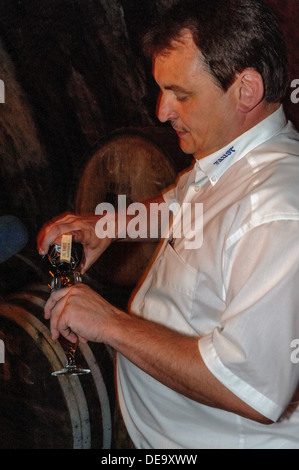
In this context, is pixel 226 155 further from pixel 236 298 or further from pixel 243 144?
pixel 236 298

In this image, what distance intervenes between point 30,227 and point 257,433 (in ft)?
4.50

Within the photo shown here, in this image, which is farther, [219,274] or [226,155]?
[226,155]

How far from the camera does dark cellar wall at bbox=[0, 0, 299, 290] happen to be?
89.4 inches

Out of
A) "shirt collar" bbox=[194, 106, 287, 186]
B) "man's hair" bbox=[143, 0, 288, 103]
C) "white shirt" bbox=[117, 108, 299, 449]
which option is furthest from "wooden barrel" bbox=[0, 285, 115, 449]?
"man's hair" bbox=[143, 0, 288, 103]

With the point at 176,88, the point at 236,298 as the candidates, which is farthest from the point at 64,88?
the point at 236,298

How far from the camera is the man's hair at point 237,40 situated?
1.48m

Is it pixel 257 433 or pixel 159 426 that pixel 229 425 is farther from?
pixel 159 426

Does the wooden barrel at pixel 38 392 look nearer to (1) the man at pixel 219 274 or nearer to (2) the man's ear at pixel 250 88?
(1) the man at pixel 219 274

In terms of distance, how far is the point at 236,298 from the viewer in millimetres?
1208

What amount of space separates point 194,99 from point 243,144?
183mm

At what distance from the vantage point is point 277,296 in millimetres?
1165

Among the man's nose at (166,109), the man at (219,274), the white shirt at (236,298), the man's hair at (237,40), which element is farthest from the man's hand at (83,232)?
the man's hair at (237,40)

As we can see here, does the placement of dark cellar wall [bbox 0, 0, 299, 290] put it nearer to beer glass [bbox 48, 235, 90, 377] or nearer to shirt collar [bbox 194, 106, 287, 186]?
beer glass [bbox 48, 235, 90, 377]

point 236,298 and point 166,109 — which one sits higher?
point 166,109
